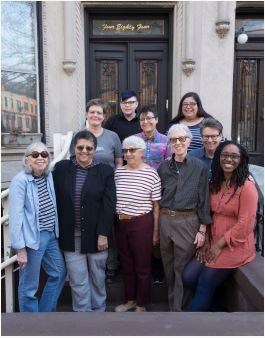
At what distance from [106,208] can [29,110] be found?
2885 millimetres

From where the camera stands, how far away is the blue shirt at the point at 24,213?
2855mm

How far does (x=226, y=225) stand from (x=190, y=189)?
41cm

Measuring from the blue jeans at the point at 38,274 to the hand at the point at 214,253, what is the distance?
50.1 inches

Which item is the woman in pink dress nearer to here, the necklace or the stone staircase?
the necklace

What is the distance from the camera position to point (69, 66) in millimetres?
5199

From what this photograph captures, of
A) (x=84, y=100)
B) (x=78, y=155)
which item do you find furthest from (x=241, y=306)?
(x=84, y=100)

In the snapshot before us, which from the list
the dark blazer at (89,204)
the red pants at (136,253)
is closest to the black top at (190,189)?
the red pants at (136,253)

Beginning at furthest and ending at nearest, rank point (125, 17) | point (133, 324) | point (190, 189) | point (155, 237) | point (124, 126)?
point (125, 17) → point (124, 126) → point (155, 237) → point (190, 189) → point (133, 324)

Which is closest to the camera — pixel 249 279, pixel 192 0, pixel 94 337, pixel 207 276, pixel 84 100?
pixel 94 337

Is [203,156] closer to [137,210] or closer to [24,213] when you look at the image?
[137,210]

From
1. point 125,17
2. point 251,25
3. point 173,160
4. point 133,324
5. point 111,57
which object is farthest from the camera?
point 251,25

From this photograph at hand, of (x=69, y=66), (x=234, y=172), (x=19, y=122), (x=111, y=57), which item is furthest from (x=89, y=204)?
(x=111, y=57)

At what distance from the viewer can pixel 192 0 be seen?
16.9 feet

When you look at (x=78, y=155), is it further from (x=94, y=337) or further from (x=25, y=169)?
(x=94, y=337)
